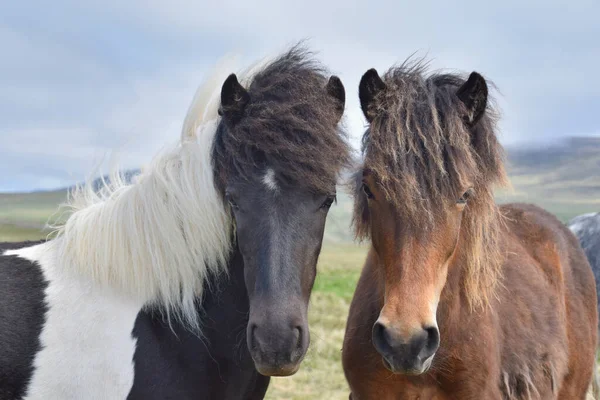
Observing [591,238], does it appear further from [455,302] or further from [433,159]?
[433,159]

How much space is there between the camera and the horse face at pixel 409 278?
2.76 metres

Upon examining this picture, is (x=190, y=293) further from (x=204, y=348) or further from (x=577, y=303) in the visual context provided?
(x=577, y=303)

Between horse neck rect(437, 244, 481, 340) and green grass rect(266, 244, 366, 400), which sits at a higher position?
horse neck rect(437, 244, 481, 340)

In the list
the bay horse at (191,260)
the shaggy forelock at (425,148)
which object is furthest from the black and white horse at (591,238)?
the bay horse at (191,260)

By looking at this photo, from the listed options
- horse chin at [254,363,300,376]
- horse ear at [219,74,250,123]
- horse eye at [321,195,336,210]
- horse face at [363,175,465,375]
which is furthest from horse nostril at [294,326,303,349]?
horse ear at [219,74,250,123]

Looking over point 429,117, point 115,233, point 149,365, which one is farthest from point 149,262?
point 429,117

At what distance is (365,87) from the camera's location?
3441 mm

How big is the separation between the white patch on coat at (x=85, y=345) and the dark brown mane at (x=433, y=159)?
151 centimetres

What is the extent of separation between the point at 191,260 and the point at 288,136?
2.97ft

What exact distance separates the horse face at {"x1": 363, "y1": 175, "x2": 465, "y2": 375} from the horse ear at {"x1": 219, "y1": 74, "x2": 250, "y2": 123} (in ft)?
2.72

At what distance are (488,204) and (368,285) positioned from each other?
3.37 ft

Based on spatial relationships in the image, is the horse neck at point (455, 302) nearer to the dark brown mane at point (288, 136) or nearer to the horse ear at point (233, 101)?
the dark brown mane at point (288, 136)

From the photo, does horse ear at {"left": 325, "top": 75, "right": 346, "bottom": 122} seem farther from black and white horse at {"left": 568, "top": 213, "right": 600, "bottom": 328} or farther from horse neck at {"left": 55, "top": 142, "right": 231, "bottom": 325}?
black and white horse at {"left": 568, "top": 213, "right": 600, "bottom": 328}

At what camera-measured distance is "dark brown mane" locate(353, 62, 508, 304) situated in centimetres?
305
